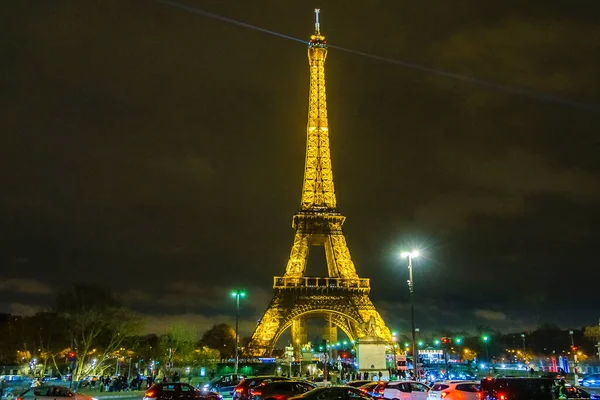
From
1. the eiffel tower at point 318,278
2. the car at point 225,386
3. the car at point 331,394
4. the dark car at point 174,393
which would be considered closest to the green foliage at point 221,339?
the eiffel tower at point 318,278

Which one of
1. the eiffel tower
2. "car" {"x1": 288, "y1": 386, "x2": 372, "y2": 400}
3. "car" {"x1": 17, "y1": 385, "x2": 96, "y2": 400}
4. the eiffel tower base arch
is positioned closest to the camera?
"car" {"x1": 288, "y1": 386, "x2": 372, "y2": 400}

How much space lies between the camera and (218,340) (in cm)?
16900

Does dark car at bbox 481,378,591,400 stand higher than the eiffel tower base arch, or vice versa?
the eiffel tower base arch

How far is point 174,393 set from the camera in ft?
86.2

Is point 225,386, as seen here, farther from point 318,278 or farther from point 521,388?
point 318,278

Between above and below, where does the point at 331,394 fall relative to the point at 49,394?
above

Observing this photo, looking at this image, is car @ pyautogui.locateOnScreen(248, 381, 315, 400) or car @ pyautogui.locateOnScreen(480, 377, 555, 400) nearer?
car @ pyautogui.locateOnScreen(480, 377, 555, 400)

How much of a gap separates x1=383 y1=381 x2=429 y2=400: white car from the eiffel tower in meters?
43.4

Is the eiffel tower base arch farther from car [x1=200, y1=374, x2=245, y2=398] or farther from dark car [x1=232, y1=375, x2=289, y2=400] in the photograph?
dark car [x1=232, y1=375, x2=289, y2=400]

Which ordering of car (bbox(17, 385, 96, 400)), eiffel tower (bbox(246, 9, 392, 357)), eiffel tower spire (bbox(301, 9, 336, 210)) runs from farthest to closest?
eiffel tower spire (bbox(301, 9, 336, 210)) < eiffel tower (bbox(246, 9, 392, 357)) < car (bbox(17, 385, 96, 400))

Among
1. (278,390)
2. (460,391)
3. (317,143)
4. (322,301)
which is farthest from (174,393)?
(317,143)

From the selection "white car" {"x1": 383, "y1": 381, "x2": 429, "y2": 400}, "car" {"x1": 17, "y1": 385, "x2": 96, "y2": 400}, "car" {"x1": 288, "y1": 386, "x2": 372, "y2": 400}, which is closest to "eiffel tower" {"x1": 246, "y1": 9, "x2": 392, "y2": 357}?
"white car" {"x1": 383, "y1": 381, "x2": 429, "y2": 400}

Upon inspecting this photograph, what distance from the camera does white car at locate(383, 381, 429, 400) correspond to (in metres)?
26.3

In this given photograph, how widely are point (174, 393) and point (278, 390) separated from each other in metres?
5.63
